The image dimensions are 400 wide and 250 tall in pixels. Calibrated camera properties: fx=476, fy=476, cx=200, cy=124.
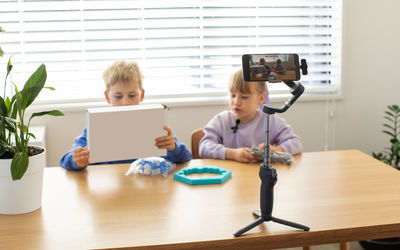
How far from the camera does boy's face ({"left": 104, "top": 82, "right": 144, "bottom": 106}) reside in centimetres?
221

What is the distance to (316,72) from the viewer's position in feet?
11.1

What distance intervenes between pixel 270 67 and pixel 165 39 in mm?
1961

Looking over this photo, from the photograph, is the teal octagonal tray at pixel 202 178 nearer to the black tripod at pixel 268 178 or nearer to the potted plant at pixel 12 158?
the black tripod at pixel 268 178

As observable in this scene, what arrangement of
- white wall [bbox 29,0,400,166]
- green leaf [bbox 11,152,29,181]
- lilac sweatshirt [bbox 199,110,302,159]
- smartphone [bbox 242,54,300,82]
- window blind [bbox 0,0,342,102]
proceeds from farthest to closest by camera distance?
1. white wall [bbox 29,0,400,166]
2. window blind [bbox 0,0,342,102]
3. lilac sweatshirt [bbox 199,110,302,159]
4. green leaf [bbox 11,152,29,181]
5. smartphone [bbox 242,54,300,82]

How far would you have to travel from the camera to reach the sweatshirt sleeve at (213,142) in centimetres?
210

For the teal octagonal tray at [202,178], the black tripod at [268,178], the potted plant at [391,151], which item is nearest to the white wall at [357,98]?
the potted plant at [391,151]

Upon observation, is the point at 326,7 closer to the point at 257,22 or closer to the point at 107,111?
the point at 257,22

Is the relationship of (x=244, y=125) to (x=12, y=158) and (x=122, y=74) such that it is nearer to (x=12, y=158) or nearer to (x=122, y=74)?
(x=122, y=74)

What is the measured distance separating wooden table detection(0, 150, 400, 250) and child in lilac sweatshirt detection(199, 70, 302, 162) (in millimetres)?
Result: 424

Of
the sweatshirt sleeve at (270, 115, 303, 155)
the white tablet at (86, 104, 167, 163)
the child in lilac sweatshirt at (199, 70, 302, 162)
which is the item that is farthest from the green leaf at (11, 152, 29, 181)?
the sweatshirt sleeve at (270, 115, 303, 155)

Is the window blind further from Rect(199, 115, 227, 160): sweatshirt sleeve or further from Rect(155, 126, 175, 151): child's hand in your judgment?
Rect(155, 126, 175, 151): child's hand

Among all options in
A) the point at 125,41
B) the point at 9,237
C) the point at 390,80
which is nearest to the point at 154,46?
the point at 125,41

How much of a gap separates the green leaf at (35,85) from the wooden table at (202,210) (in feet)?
1.13

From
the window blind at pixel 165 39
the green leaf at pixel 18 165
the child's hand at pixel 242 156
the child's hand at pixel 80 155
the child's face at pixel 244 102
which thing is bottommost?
the child's hand at pixel 242 156
